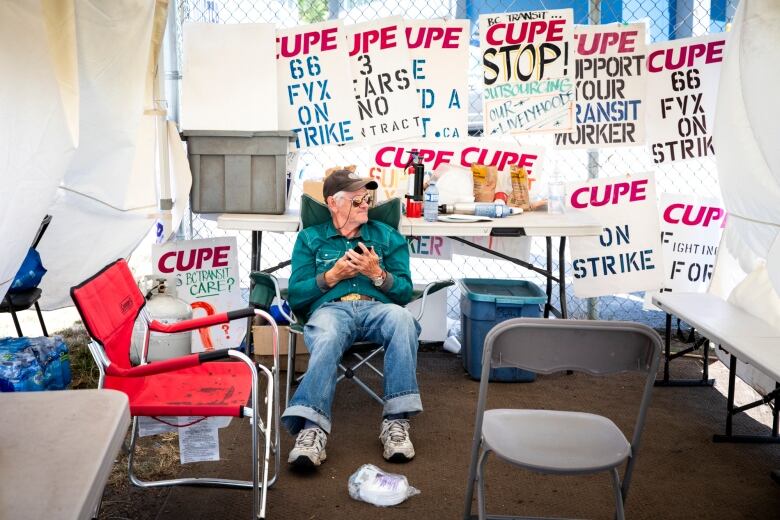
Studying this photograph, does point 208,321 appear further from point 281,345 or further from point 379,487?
point 281,345

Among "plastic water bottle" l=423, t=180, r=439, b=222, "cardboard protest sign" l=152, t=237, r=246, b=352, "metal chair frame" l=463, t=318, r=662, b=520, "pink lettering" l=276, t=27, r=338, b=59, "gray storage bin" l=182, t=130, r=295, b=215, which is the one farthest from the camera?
"pink lettering" l=276, t=27, r=338, b=59

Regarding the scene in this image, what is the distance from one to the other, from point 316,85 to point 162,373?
7.84 feet

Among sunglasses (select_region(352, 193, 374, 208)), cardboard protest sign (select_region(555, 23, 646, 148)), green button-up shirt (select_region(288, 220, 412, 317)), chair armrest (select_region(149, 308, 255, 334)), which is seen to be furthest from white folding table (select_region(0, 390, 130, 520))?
cardboard protest sign (select_region(555, 23, 646, 148))

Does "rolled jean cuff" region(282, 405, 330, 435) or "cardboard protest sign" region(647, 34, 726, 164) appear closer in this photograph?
"rolled jean cuff" region(282, 405, 330, 435)

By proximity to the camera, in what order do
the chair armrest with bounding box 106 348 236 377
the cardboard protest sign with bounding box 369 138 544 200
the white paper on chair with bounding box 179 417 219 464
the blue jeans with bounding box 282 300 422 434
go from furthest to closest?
the cardboard protest sign with bounding box 369 138 544 200, the blue jeans with bounding box 282 300 422 434, the white paper on chair with bounding box 179 417 219 464, the chair armrest with bounding box 106 348 236 377

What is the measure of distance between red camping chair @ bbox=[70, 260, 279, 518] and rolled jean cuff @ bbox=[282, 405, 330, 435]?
351 mm

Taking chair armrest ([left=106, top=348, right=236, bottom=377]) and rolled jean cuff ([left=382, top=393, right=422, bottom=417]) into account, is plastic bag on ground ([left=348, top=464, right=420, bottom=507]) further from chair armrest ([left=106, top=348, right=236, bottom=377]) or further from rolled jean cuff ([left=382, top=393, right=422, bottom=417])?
chair armrest ([left=106, top=348, right=236, bottom=377])

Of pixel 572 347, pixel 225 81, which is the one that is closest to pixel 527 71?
pixel 225 81

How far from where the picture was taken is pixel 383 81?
4703 mm

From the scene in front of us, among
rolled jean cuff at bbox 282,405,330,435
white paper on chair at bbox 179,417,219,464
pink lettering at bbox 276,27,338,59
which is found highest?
pink lettering at bbox 276,27,338,59

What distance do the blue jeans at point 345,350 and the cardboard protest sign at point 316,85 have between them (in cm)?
143

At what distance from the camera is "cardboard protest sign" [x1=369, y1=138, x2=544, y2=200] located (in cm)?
475

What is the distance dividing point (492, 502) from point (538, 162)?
2391 mm

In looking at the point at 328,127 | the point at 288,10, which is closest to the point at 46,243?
the point at 328,127
